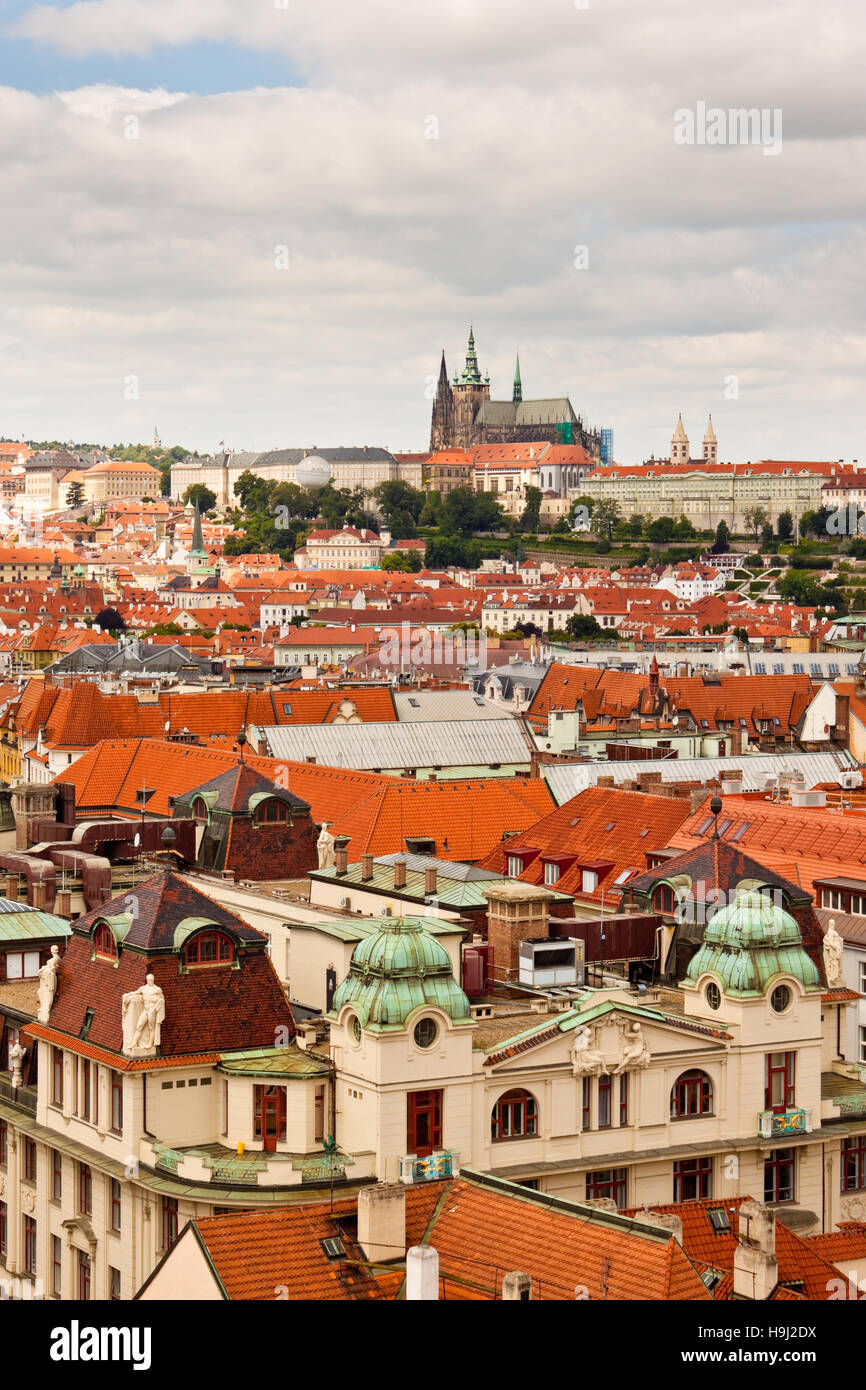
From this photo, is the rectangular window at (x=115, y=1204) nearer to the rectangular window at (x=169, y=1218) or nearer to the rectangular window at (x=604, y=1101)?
the rectangular window at (x=169, y=1218)

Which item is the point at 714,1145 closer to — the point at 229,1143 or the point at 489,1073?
the point at 489,1073

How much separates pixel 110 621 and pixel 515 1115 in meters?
164

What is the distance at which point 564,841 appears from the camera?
4819 cm

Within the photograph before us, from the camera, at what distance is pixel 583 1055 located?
30.0 meters

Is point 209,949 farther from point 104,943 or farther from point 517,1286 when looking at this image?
point 517,1286

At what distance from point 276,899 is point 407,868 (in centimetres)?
275

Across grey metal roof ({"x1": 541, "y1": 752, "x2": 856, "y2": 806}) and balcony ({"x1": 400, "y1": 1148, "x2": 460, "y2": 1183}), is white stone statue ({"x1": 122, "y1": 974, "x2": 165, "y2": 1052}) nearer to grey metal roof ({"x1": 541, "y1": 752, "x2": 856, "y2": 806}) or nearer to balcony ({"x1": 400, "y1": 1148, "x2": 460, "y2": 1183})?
balcony ({"x1": 400, "y1": 1148, "x2": 460, "y2": 1183})

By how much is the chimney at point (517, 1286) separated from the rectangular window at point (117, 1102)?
31.0ft

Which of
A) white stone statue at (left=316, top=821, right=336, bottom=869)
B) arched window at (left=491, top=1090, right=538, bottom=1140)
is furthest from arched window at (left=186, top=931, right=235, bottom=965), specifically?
white stone statue at (left=316, top=821, right=336, bottom=869)

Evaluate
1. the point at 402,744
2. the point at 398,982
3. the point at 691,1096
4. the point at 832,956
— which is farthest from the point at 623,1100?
the point at 402,744

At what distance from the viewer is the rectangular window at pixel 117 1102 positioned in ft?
99.0

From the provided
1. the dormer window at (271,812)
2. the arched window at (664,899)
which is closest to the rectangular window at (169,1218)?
the arched window at (664,899)

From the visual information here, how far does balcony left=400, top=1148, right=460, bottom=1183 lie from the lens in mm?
27641
